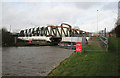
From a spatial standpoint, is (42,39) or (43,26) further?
(43,26)

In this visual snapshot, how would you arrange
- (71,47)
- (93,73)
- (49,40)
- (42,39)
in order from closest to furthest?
1. (93,73)
2. (71,47)
3. (49,40)
4. (42,39)

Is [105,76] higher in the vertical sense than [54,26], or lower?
lower

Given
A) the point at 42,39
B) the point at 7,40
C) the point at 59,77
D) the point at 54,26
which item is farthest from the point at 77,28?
the point at 59,77

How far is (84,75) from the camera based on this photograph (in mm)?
6090

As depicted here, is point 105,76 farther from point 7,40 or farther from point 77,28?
point 77,28

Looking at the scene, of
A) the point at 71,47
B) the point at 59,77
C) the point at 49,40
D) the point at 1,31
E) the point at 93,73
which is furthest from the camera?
the point at 49,40

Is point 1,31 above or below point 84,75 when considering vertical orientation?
above

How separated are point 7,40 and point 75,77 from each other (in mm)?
53313

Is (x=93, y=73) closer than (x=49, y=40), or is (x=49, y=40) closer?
(x=93, y=73)

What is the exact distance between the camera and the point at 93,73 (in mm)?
6059

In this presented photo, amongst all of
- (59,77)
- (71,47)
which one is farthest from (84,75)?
(71,47)

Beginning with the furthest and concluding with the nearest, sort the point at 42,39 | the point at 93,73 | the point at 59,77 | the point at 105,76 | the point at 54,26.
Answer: the point at 54,26
the point at 42,39
the point at 59,77
the point at 93,73
the point at 105,76

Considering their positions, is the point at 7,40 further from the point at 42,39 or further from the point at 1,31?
the point at 42,39

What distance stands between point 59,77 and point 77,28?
95.5 m
